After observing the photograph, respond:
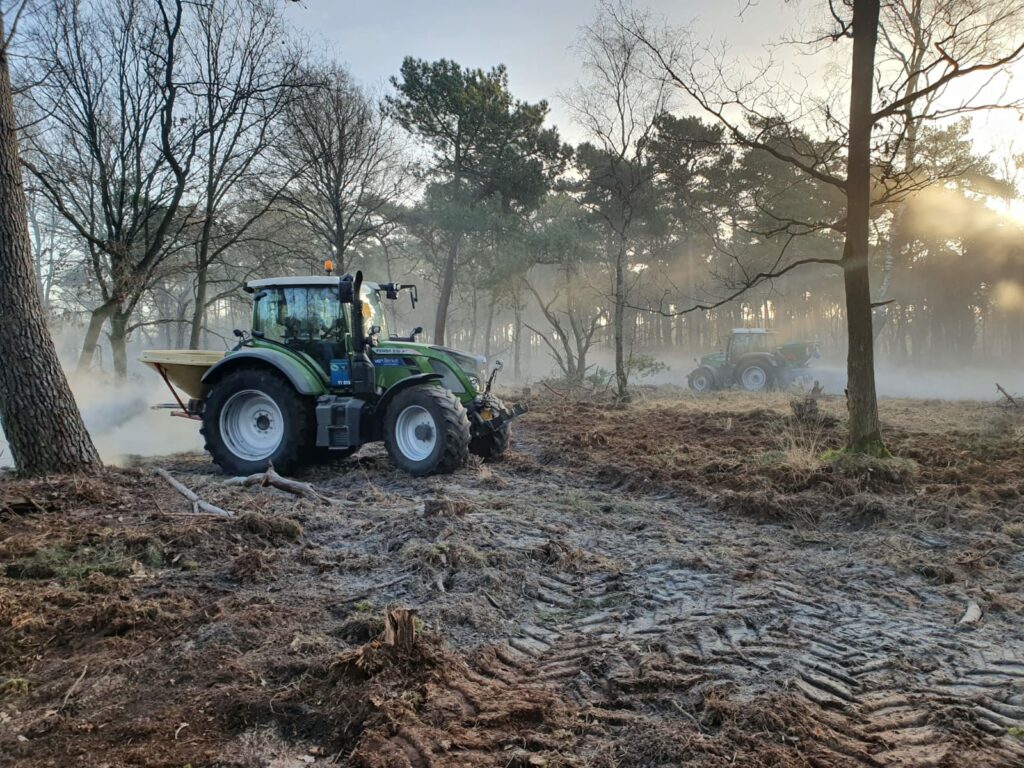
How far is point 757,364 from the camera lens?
21641mm

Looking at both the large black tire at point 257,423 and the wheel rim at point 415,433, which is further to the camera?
the large black tire at point 257,423

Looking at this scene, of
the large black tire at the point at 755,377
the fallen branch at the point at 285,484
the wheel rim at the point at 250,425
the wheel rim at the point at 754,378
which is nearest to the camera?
the fallen branch at the point at 285,484

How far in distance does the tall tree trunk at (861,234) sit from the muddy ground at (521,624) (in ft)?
3.03

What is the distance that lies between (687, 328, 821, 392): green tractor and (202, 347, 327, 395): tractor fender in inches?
657

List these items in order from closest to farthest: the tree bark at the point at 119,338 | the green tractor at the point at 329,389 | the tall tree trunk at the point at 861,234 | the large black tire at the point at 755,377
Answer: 1. the tall tree trunk at the point at 861,234
2. the green tractor at the point at 329,389
3. the tree bark at the point at 119,338
4. the large black tire at the point at 755,377

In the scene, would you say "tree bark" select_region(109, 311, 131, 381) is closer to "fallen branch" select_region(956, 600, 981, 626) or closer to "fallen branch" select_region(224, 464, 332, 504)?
"fallen branch" select_region(224, 464, 332, 504)

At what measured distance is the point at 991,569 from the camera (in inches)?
169

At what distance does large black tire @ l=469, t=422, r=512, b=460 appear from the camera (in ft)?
29.1

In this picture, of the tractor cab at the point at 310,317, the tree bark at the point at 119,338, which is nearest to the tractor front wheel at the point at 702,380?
the tractor cab at the point at 310,317

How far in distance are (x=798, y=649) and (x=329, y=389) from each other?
21.2 feet

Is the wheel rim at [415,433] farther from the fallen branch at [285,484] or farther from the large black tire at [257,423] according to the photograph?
the fallen branch at [285,484]

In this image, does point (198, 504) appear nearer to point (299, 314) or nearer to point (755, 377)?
point (299, 314)

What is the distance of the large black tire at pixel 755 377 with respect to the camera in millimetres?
21500

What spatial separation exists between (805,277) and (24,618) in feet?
123
